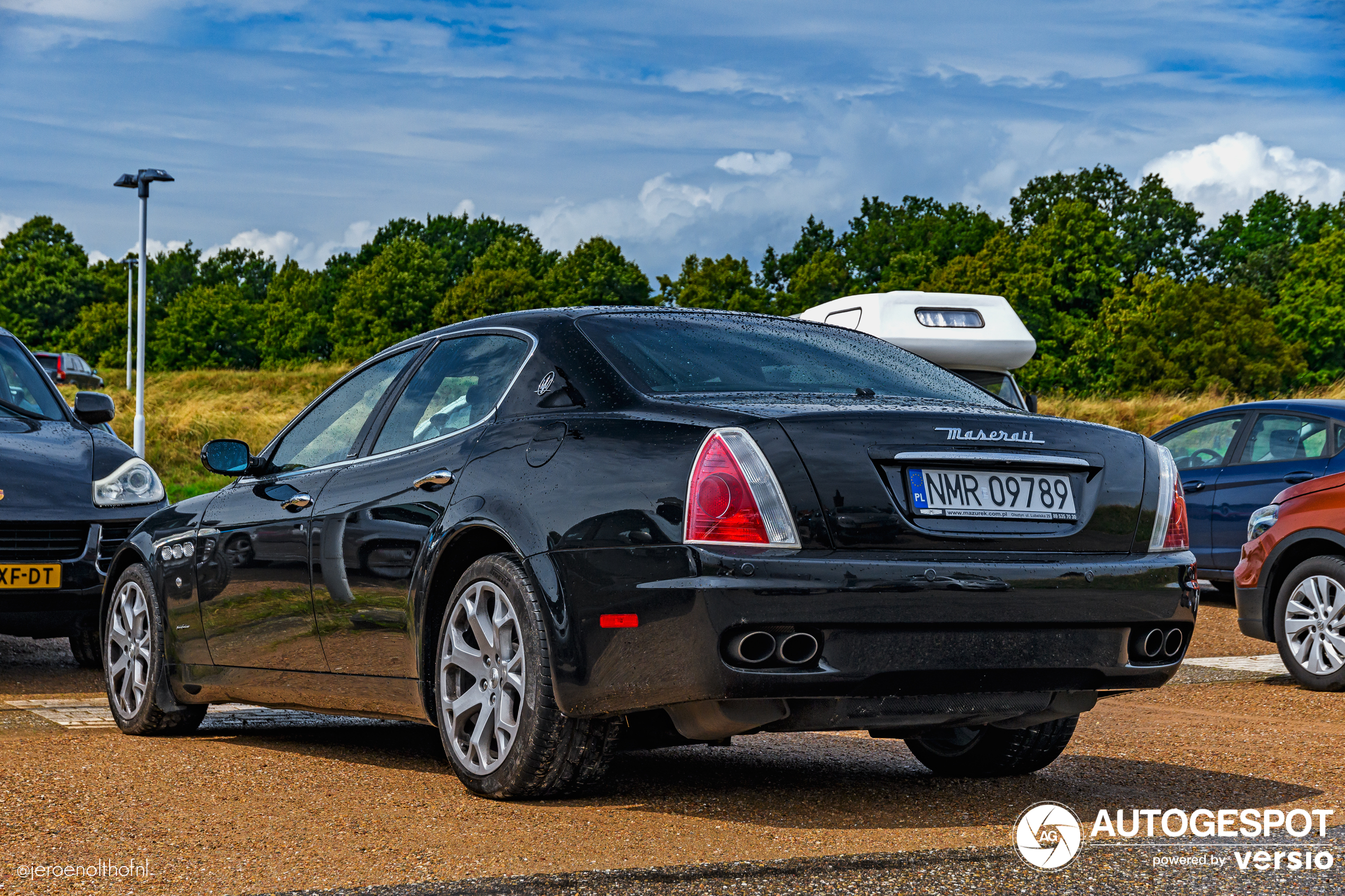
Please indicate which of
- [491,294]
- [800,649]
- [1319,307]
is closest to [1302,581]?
[800,649]

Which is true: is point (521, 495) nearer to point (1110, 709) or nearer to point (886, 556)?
point (886, 556)

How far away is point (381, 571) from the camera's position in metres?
5.08

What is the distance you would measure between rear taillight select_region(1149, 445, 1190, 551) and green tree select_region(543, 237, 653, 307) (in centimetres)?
7731

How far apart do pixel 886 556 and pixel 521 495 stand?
1088 mm

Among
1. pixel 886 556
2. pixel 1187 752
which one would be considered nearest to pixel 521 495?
pixel 886 556

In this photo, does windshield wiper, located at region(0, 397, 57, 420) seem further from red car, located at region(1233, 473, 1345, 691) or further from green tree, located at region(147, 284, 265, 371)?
green tree, located at region(147, 284, 265, 371)

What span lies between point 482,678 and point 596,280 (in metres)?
78.8

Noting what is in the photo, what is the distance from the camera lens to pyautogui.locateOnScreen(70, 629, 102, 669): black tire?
8.85m

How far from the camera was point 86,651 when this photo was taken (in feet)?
29.3

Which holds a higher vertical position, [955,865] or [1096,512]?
[1096,512]

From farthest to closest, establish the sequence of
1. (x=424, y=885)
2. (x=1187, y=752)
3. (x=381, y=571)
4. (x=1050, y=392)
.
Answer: (x=1050, y=392) → (x=1187, y=752) → (x=381, y=571) → (x=424, y=885)

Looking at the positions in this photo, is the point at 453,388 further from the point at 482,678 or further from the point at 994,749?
the point at 994,749

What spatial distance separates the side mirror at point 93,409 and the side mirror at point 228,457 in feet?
10.7

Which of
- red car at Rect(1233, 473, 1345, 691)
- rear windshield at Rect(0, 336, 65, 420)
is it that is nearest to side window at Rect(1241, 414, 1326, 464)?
red car at Rect(1233, 473, 1345, 691)
